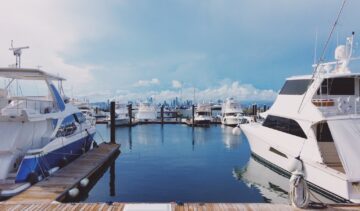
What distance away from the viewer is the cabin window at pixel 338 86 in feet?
41.0

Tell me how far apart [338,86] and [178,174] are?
9543mm

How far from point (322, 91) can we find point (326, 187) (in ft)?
15.2

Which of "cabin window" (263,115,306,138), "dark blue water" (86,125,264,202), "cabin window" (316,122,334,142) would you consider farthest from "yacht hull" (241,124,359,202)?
"dark blue water" (86,125,264,202)

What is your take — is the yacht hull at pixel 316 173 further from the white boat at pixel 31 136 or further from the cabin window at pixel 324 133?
the white boat at pixel 31 136

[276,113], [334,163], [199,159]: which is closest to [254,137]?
[276,113]

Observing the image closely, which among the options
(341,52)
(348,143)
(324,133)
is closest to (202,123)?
(341,52)

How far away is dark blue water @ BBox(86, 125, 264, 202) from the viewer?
12.3 metres

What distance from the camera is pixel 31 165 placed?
1133 centimetres

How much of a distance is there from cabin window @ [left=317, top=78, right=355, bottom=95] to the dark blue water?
5844 mm

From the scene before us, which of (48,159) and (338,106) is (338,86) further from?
(48,159)

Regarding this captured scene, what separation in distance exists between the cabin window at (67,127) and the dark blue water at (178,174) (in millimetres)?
3316

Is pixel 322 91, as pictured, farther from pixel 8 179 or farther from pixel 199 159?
pixel 8 179

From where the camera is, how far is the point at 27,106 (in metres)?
13.6

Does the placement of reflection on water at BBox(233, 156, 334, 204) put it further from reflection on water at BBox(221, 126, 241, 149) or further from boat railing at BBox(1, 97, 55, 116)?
boat railing at BBox(1, 97, 55, 116)
